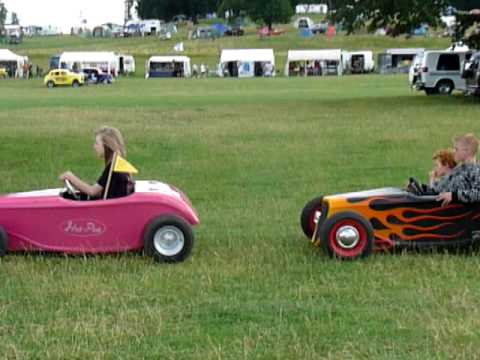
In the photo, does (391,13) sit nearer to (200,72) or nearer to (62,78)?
(62,78)

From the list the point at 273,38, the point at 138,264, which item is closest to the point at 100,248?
the point at 138,264

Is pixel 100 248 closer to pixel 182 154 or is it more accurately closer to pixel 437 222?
pixel 437 222

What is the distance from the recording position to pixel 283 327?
6348 mm

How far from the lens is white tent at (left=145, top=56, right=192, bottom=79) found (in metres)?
82.7

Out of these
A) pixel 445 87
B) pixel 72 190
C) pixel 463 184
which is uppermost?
pixel 463 184

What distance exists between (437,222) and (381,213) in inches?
20.9

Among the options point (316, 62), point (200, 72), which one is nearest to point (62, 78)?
point (200, 72)

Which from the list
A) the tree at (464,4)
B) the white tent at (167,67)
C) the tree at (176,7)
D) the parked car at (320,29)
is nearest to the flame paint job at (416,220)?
the tree at (464,4)

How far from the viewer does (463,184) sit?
8.84 meters

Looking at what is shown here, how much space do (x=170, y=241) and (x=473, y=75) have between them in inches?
1142

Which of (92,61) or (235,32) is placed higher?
(235,32)

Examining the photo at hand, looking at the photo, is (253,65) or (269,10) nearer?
(253,65)

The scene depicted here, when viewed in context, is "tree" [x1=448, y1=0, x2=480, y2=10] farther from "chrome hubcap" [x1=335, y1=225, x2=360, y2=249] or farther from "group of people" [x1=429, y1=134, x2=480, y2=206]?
"chrome hubcap" [x1=335, y1=225, x2=360, y2=249]

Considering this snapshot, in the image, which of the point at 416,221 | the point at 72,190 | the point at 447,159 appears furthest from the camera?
the point at 447,159
